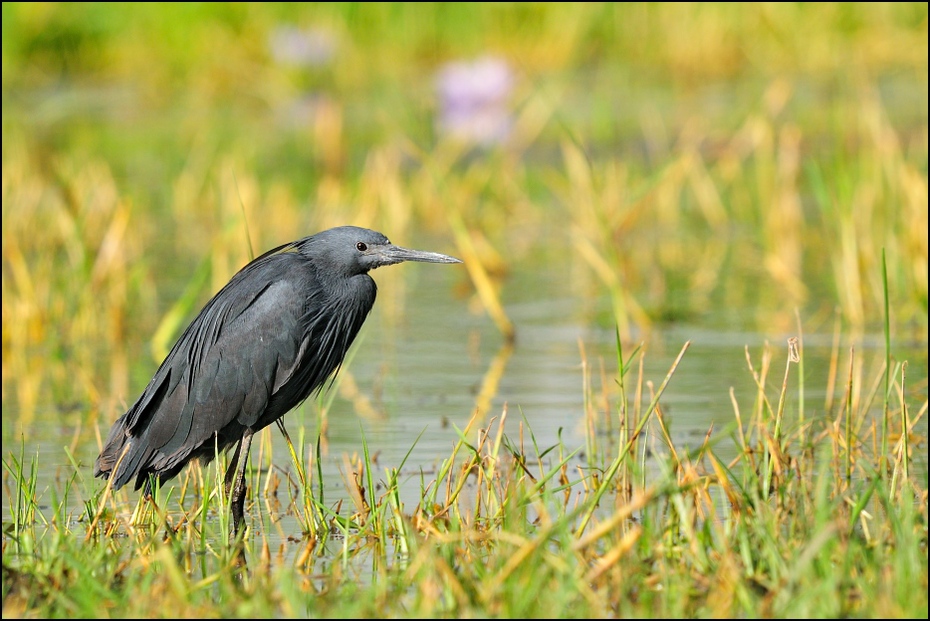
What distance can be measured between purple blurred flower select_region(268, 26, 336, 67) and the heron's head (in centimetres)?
1043

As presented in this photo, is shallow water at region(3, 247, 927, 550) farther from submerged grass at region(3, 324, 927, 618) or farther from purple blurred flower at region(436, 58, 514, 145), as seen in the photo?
purple blurred flower at region(436, 58, 514, 145)

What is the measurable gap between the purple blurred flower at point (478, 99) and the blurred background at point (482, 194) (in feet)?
0.11

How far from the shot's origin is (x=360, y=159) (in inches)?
501

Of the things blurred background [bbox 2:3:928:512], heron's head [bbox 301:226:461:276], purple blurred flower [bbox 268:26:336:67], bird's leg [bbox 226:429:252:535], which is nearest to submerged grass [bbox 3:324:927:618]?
bird's leg [bbox 226:429:252:535]

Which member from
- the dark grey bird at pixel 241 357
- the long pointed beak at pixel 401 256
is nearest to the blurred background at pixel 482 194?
the dark grey bird at pixel 241 357

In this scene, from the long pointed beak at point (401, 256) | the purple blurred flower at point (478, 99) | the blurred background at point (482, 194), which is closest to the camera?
the long pointed beak at point (401, 256)

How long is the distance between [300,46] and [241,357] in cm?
1070

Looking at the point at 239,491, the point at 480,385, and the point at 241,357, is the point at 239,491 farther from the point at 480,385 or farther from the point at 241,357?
the point at 480,385

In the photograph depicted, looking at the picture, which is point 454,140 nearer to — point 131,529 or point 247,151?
point 247,151

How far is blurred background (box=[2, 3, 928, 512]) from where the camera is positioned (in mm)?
6020

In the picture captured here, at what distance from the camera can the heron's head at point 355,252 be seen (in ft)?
14.3

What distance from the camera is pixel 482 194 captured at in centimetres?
1127

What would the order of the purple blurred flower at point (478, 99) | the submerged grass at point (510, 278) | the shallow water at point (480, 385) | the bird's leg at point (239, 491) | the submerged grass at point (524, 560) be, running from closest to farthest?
the submerged grass at point (524, 560) < the submerged grass at point (510, 278) < the bird's leg at point (239, 491) < the shallow water at point (480, 385) < the purple blurred flower at point (478, 99)

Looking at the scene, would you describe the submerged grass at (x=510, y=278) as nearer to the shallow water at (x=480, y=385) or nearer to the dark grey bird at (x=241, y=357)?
the shallow water at (x=480, y=385)
